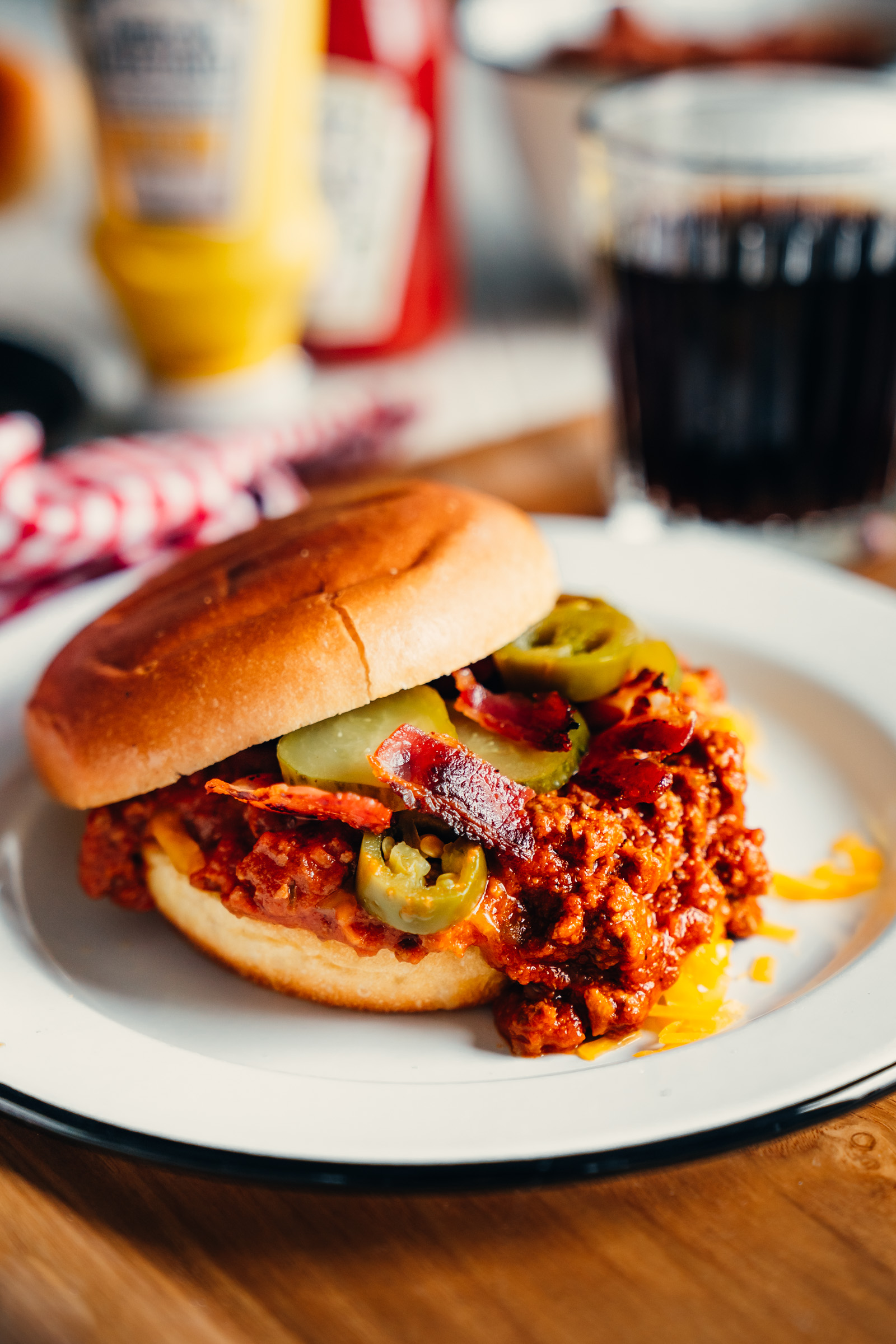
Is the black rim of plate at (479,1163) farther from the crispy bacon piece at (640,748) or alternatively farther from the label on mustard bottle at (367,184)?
the label on mustard bottle at (367,184)

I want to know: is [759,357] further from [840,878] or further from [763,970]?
[763,970]

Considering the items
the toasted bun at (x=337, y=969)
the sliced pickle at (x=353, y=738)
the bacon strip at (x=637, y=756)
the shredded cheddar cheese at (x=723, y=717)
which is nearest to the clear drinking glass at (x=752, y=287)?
the shredded cheddar cheese at (x=723, y=717)

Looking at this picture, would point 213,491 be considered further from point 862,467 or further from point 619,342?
point 862,467

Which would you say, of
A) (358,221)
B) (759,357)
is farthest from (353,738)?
(358,221)

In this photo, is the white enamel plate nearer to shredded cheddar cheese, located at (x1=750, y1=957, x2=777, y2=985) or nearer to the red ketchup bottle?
shredded cheddar cheese, located at (x1=750, y1=957, x2=777, y2=985)

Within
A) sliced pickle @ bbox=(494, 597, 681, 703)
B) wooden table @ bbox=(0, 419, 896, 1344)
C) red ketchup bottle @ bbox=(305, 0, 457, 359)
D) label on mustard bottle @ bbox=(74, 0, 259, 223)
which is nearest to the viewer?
wooden table @ bbox=(0, 419, 896, 1344)

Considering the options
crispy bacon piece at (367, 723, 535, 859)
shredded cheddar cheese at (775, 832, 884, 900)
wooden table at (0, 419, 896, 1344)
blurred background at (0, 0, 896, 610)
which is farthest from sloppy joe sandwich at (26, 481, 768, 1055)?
blurred background at (0, 0, 896, 610)
